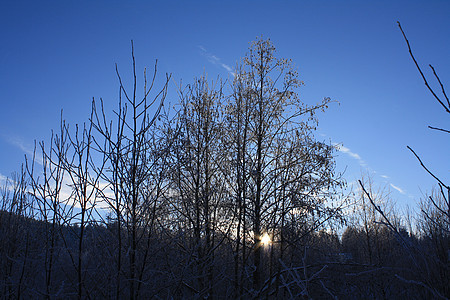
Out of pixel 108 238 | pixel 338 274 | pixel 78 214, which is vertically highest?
pixel 78 214

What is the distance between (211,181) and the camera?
21.5ft

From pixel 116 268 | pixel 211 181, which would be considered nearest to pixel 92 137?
pixel 116 268

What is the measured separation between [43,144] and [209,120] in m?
4.18

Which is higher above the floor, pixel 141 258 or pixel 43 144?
pixel 43 144

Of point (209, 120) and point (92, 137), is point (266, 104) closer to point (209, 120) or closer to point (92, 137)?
point (209, 120)

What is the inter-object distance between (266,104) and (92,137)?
7144 mm

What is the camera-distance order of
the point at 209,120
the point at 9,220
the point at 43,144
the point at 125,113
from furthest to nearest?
the point at 209,120, the point at 9,220, the point at 43,144, the point at 125,113

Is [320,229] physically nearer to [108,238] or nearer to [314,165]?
[314,165]

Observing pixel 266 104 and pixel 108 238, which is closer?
pixel 108 238

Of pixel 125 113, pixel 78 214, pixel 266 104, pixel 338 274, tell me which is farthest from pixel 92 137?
pixel 338 274

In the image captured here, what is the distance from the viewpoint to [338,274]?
8438mm

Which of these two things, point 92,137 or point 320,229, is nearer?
point 92,137

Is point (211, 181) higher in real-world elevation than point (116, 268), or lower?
higher

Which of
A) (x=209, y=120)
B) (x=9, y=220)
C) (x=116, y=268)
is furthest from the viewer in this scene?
(x=209, y=120)
